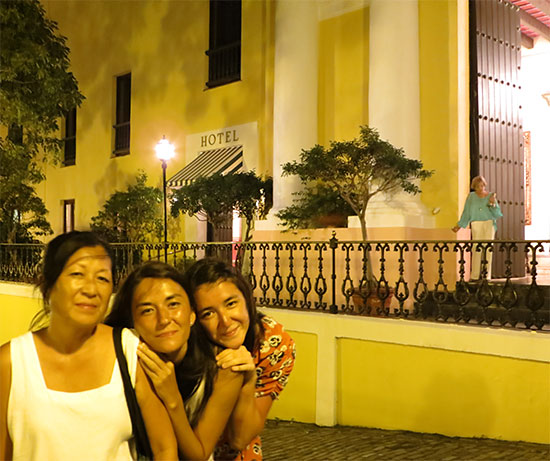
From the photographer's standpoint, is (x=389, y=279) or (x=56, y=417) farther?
(x=389, y=279)

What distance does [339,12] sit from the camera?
10273 millimetres

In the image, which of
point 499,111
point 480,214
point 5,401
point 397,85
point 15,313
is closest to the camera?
point 5,401

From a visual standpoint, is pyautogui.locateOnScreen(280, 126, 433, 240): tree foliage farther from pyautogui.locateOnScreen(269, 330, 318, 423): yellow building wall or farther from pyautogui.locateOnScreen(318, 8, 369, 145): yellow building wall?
pyautogui.locateOnScreen(318, 8, 369, 145): yellow building wall

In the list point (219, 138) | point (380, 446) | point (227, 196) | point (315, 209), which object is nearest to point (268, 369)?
point (380, 446)

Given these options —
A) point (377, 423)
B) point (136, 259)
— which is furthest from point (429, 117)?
point (136, 259)

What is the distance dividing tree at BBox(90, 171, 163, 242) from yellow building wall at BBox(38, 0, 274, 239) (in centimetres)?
53

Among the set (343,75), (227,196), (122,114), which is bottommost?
(227,196)

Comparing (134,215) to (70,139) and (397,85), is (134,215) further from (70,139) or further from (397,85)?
(397,85)

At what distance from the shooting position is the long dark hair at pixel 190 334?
2.00 metres

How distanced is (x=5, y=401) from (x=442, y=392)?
196 inches

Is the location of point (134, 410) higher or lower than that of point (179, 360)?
lower

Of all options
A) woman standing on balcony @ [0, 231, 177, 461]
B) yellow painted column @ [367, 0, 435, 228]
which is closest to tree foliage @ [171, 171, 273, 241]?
yellow painted column @ [367, 0, 435, 228]

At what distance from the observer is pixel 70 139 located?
59.2 ft

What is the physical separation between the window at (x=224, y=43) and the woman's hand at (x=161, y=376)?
11.3m
